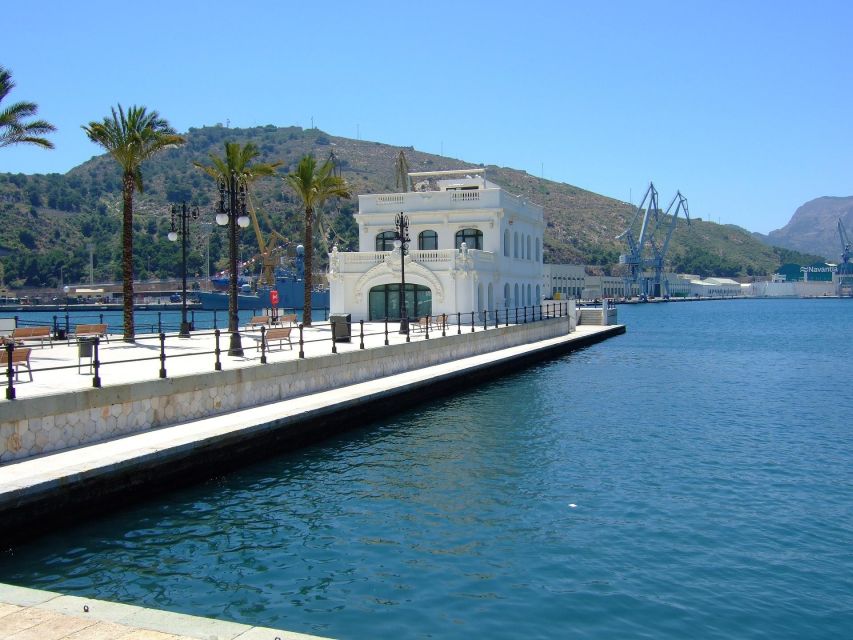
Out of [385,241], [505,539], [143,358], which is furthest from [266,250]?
[505,539]

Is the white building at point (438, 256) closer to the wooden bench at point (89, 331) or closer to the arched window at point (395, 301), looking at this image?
the arched window at point (395, 301)

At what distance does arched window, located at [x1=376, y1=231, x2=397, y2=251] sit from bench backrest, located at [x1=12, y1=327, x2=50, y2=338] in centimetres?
2448

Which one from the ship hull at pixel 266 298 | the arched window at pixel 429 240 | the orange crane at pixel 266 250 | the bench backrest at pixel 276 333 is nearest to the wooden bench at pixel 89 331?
the bench backrest at pixel 276 333

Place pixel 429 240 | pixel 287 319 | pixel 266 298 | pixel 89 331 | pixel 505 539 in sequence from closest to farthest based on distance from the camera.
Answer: pixel 505 539, pixel 89 331, pixel 287 319, pixel 429 240, pixel 266 298

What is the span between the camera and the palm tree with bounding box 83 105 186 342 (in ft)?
92.7

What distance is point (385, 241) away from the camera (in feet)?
156

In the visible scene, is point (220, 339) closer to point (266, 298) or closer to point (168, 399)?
point (168, 399)

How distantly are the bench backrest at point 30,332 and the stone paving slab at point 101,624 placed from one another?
18090 mm

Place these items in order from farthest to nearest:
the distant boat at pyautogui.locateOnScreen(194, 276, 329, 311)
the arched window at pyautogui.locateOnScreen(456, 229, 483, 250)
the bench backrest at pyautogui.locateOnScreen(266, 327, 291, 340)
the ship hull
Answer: the ship hull < the distant boat at pyautogui.locateOnScreen(194, 276, 329, 311) < the arched window at pyautogui.locateOnScreen(456, 229, 483, 250) < the bench backrest at pyautogui.locateOnScreen(266, 327, 291, 340)

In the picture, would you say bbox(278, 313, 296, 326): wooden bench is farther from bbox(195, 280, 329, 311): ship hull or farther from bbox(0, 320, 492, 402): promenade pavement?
bbox(195, 280, 329, 311): ship hull

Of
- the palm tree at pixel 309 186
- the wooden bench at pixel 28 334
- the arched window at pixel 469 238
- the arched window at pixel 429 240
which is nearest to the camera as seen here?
the wooden bench at pixel 28 334

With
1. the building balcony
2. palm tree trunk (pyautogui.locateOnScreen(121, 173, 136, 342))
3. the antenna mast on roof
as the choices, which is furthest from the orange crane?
palm tree trunk (pyautogui.locateOnScreen(121, 173, 136, 342))

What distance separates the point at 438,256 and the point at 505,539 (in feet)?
102

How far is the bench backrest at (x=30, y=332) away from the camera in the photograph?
2364cm
